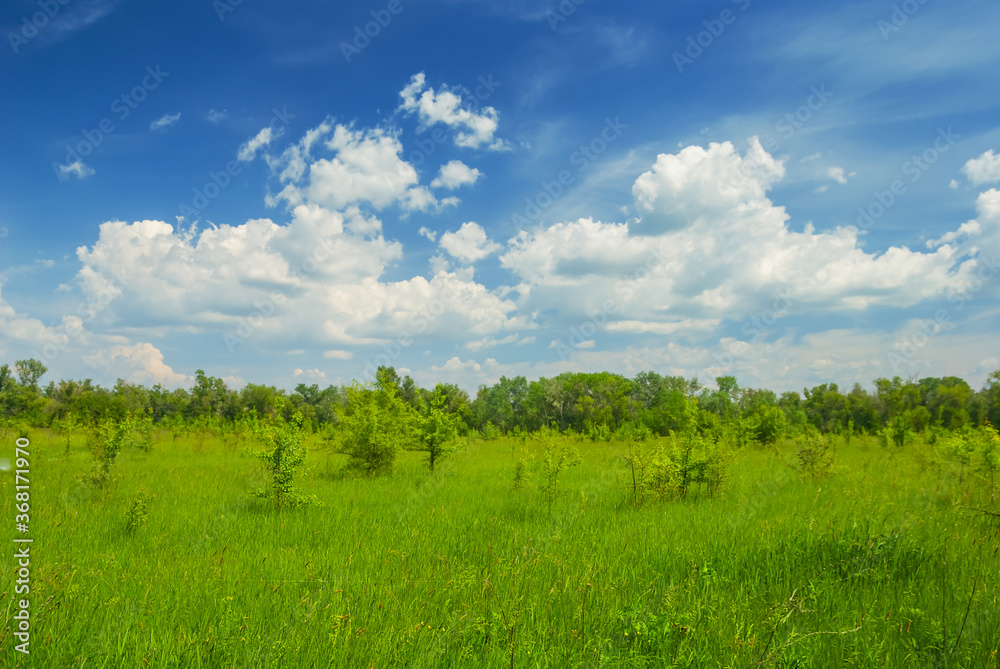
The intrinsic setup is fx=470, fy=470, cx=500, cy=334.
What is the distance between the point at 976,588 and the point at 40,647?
335 inches

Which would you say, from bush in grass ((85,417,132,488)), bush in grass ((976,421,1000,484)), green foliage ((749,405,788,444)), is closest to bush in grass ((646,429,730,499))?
bush in grass ((976,421,1000,484))

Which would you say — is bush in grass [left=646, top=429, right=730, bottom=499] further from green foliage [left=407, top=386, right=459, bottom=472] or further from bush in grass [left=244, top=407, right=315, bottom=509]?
bush in grass [left=244, top=407, right=315, bottom=509]

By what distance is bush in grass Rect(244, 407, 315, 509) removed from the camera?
8797 mm

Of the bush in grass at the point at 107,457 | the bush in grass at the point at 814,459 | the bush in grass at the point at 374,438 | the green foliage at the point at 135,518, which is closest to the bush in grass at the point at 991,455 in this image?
the bush in grass at the point at 814,459

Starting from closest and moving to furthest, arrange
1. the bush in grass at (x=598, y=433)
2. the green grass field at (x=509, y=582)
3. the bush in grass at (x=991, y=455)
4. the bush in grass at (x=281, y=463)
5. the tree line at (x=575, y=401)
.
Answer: the green grass field at (x=509, y=582) → the bush in grass at (x=281, y=463) → the bush in grass at (x=991, y=455) → the bush in grass at (x=598, y=433) → the tree line at (x=575, y=401)

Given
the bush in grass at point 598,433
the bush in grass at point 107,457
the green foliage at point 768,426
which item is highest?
the bush in grass at point 107,457

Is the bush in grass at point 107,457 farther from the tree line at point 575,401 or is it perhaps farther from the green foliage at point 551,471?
the tree line at point 575,401

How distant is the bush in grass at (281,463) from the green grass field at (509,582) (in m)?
0.28

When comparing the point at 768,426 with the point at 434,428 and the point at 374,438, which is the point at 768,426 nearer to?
the point at 434,428

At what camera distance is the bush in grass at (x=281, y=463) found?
28.9 ft

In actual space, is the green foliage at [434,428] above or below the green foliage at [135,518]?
above

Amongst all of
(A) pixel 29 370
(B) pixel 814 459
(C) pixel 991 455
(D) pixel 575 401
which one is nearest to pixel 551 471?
(B) pixel 814 459

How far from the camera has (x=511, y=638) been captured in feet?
12.0

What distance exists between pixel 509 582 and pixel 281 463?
6231mm
